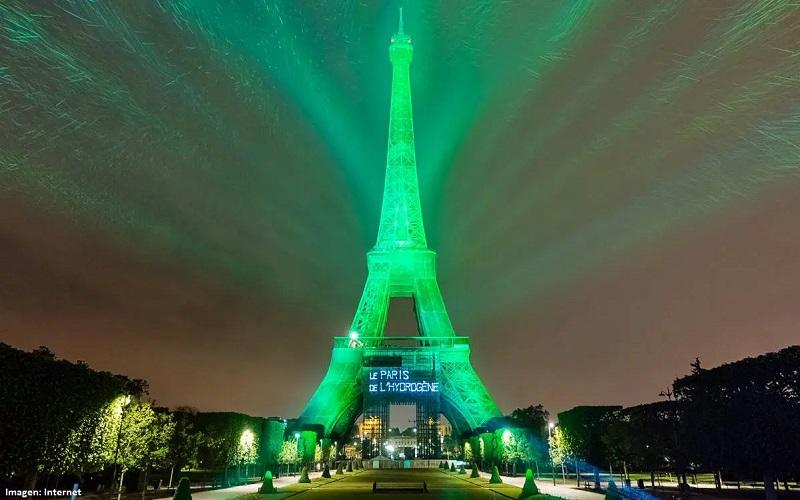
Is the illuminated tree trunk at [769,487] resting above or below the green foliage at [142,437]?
below

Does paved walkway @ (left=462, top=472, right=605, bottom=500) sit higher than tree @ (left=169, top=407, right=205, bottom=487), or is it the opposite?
tree @ (left=169, top=407, right=205, bottom=487)

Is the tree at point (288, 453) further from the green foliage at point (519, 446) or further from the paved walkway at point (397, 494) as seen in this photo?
the green foliage at point (519, 446)

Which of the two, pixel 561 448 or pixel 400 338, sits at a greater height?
pixel 400 338

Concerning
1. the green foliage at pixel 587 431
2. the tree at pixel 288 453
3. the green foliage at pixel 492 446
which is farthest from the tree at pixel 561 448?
the tree at pixel 288 453

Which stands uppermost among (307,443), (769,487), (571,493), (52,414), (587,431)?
(587,431)

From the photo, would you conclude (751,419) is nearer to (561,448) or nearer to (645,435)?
(645,435)

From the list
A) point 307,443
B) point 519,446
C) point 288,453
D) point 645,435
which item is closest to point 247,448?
point 288,453

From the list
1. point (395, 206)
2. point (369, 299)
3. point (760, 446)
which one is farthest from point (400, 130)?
point (760, 446)

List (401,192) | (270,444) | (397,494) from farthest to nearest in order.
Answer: (401,192) < (270,444) < (397,494)

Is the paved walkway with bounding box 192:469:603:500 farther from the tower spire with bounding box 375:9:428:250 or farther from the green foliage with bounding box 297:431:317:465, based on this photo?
the tower spire with bounding box 375:9:428:250

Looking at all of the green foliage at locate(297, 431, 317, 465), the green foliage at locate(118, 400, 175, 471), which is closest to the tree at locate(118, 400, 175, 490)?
the green foliage at locate(118, 400, 175, 471)
